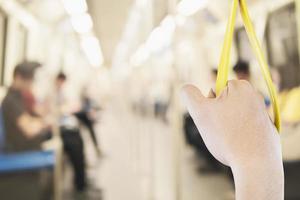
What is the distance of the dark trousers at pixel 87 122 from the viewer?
3836 millimetres

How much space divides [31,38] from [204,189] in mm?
2175

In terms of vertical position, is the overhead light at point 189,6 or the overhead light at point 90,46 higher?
the overhead light at point 90,46

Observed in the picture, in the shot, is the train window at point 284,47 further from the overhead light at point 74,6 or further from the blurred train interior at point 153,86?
the overhead light at point 74,6

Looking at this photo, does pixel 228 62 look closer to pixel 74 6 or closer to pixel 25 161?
pixel 25 161

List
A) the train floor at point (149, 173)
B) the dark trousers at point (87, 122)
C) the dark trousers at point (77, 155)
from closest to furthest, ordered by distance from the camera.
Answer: the train floor at point (149, 173), the dark trousers at point (77, 155), the dark trousers at point (87, 122)

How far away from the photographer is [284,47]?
2.37 meters

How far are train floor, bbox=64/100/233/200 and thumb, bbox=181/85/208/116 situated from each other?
35.0 inches

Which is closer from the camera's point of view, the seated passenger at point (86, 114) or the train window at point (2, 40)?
the train window at point (2, 40)

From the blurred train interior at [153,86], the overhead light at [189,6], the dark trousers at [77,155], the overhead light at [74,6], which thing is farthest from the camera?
the dark trousers at [77,155]

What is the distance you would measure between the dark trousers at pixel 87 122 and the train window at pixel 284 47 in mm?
2501

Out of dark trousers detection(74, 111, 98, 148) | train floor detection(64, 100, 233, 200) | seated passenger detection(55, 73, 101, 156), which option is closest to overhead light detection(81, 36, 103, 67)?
seated passenger detection(55, 73, 101, 156)

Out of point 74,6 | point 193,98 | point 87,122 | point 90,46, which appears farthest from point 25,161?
point 90,46

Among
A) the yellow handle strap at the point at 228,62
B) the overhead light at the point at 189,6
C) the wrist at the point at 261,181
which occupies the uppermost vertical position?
the overhead light at the point at 189,6

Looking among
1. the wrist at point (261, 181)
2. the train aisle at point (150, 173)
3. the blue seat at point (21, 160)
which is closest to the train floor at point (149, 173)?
the train aisle at point (150, 173)
